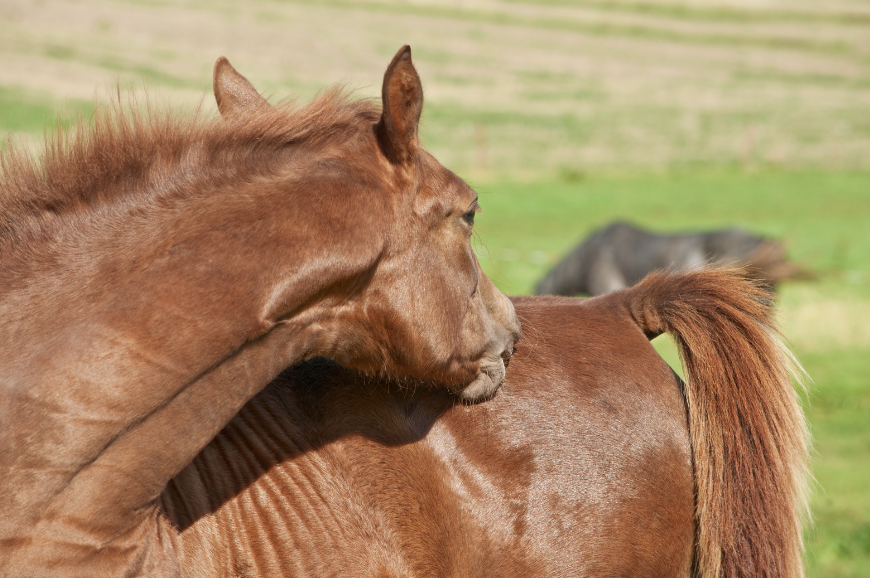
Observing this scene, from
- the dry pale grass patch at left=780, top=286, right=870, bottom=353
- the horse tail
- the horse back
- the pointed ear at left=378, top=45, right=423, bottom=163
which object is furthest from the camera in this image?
the dry pale grass patch at left=780, top=286, right=870, bottom=353

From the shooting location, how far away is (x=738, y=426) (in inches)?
109

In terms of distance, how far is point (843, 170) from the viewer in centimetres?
2731

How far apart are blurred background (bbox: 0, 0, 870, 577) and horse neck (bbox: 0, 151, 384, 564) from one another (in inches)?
20.0

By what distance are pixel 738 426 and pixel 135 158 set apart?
2149 millimetres

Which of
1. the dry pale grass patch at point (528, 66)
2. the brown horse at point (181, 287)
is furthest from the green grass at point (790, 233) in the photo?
the dry pale grass patch at point (528, 66)

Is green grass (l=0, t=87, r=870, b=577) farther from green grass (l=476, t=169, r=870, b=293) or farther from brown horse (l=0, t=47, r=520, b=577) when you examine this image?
brown horse (l=0, t=47, r=520, b=577)

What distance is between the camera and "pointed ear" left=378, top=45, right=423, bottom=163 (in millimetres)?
2156

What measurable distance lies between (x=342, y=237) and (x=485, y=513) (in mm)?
971

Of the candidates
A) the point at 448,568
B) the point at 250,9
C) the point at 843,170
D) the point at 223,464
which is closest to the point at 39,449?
the point at 223,464

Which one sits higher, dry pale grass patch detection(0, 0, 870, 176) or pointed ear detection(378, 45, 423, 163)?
pointed ear detection(378, 45, 423, 163)

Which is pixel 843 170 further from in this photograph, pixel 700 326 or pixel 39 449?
pixel 39 449

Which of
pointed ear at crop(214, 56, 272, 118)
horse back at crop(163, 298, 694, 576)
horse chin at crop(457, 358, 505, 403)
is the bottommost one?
horse back at crop(163, 298, 694, 576)

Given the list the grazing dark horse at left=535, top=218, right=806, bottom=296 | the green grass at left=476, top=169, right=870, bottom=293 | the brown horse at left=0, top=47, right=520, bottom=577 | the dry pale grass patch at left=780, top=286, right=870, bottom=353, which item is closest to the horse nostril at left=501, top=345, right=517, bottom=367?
the brown horse at left=0, top=47, right=520, bottom=577

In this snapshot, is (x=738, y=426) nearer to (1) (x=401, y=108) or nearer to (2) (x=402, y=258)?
(2) (x=402, y=258)
